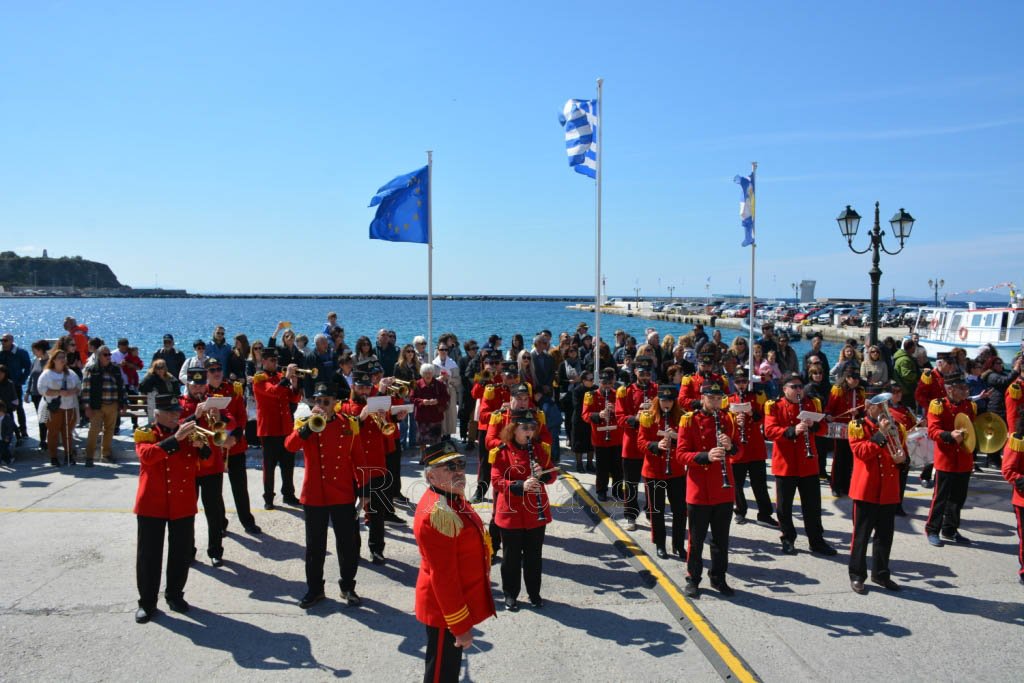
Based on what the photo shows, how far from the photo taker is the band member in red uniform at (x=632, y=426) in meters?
8.80

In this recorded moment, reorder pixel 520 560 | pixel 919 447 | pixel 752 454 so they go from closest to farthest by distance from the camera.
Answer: pixel 520 560
pixel 919 447
pixel 752 454

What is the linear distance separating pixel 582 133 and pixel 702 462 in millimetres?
8624

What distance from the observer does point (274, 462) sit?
9.34 m

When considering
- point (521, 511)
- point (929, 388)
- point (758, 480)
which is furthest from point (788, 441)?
point (929, 388)

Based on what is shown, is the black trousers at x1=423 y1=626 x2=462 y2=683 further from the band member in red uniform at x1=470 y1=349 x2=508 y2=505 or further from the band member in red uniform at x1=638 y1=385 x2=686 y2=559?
the band member in red uniform at x1=470 y1=349 x2=508 y2=505

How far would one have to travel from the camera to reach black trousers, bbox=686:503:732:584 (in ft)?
22.0

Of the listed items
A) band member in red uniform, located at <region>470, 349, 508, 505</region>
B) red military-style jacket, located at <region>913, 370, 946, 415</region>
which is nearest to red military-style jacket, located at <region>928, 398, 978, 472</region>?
red military-style jacket, located at <region>913, 370, 946, 415</region>

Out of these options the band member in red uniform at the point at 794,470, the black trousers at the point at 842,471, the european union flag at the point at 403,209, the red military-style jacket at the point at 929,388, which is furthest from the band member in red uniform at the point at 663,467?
the european union flag at the point at 403,209

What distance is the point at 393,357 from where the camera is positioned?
1398 centimetres

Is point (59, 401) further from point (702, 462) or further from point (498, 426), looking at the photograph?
point (702, 462)

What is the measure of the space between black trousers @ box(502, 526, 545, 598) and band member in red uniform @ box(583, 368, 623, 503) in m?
2.88

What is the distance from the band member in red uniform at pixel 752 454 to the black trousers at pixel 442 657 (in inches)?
206

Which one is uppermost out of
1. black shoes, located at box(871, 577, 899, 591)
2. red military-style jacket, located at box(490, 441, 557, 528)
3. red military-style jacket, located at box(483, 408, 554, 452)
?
red military-style jacket, located at box(483, 408, 554, 452)

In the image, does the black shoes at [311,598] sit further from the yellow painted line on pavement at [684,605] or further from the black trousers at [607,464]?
the black trousers at [607,464]
